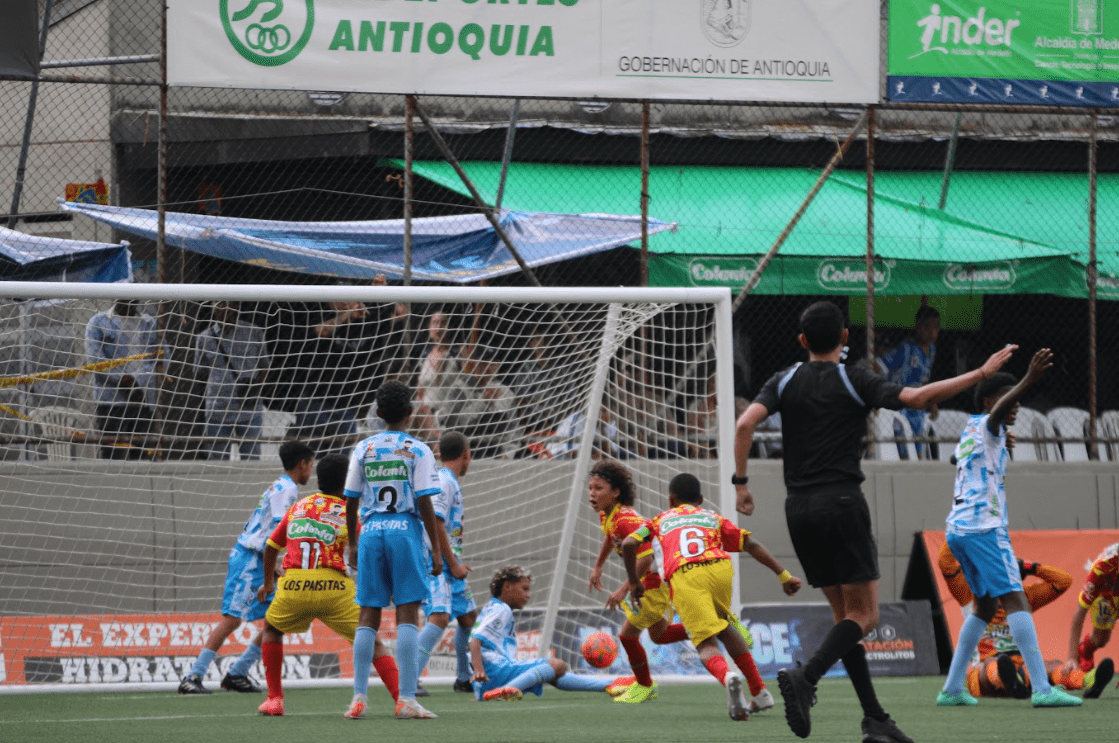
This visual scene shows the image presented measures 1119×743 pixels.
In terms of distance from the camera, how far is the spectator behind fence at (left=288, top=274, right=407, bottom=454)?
12023mm

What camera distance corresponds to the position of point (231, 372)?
11883 millimetres

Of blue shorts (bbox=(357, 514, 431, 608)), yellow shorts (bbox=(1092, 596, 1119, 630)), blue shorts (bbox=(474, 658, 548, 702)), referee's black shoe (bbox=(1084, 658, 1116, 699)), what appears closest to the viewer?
blue shorts (bbox=(357, 514, 431, 608))

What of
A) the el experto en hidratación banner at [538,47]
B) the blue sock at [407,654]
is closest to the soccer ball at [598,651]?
the blue sock at [407,654]

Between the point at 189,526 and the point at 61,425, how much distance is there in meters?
1.30

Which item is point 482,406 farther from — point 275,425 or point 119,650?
point 119,650

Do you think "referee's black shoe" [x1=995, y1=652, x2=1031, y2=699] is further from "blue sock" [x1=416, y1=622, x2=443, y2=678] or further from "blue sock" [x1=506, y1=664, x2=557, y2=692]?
"blue sock" [x1=416, y1=622, x2=443, y2=678]

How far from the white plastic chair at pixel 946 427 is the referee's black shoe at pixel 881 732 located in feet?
25.6

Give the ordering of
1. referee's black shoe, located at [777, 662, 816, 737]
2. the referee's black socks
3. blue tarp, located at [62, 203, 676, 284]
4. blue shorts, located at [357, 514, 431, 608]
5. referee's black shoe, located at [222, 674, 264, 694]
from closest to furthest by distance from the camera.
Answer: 1. referee's black shoe, located at [777, 662, 816, 737]
2. the referee's black socks
3. blue shorts, located at [357, 514, 431, 608]
4. referee's black shoe, located at [222, 674, 264, 694]
5. blue tarp, located at [62, 203, 676, 284]

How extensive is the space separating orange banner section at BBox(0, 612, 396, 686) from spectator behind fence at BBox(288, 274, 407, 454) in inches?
66.0

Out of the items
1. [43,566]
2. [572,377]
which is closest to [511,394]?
[572,377]

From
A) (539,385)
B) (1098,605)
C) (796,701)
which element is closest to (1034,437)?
(1098,605)

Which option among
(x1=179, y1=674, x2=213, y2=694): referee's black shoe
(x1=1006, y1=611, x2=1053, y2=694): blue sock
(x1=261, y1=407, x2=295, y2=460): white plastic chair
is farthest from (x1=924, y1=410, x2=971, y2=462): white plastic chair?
(x1=179, y1=674, x2=213, y2=694): referee's black shoe

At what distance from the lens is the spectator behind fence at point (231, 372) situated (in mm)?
11805

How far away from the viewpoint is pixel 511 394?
1224 cm
